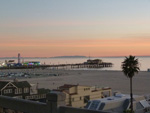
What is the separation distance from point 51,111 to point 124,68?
1886cm

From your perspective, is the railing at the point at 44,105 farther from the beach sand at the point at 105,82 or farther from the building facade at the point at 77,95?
the beach sand at the point at 105,82

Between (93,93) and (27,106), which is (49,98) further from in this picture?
(93,93)

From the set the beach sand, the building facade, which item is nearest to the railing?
the building facade

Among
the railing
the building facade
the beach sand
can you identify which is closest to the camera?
the railing

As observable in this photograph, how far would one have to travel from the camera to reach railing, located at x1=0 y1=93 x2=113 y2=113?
13.6 feet

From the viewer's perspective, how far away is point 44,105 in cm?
457

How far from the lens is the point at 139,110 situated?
21.9m

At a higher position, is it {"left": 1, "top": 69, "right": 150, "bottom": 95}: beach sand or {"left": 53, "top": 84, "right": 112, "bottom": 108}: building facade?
{"left": 53, "top": 84, "right": 112, "bottom": 108}: building facade

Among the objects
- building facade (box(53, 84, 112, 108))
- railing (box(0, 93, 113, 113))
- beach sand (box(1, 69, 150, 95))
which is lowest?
beach sand (box(1, 69, 150, 95))

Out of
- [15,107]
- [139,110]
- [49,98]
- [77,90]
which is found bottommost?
[139,110]

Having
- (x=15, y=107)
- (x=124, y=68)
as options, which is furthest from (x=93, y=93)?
(x=15, y=107)

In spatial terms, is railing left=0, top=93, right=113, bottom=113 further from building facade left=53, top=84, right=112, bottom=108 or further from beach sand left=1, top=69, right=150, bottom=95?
beach sand left=1, top=69, right=150, bottom=95

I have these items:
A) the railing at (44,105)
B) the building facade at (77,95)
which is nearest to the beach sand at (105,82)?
the building facade at (77,95)

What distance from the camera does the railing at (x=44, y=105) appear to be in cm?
415
